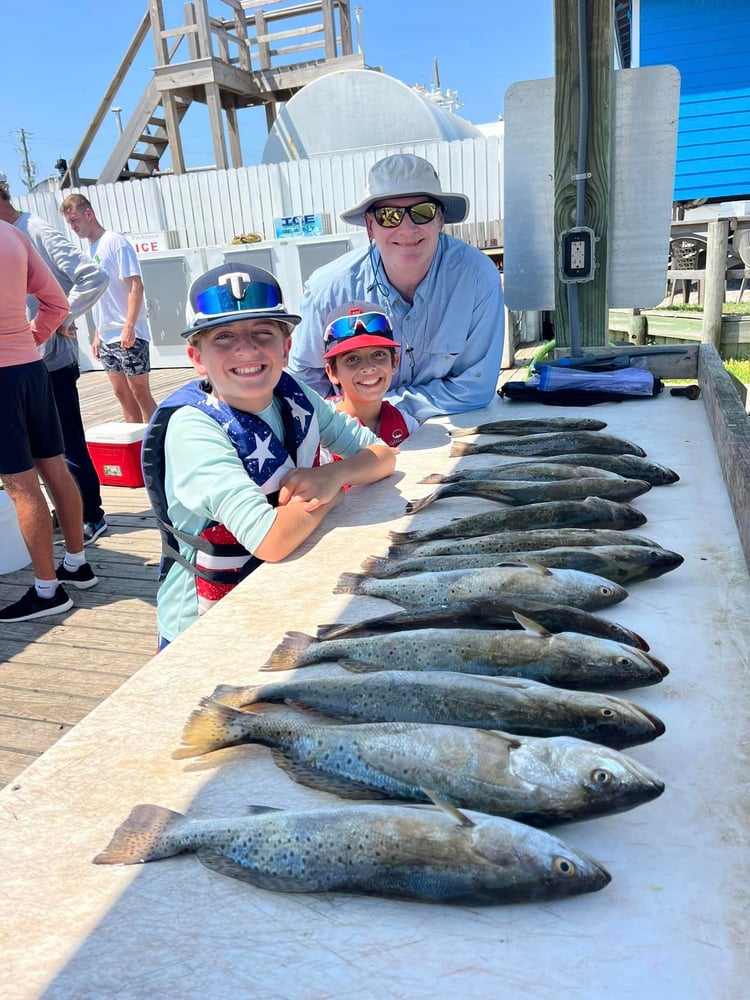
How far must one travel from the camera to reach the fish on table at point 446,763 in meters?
1.10

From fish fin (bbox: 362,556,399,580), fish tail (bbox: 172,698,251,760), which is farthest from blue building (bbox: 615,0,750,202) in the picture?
fish tail (bbox: 172,698,251,760)

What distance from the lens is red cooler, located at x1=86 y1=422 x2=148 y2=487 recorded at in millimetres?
6805

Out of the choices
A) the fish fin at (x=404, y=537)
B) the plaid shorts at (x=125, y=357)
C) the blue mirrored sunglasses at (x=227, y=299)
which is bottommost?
the fish fin at (x=404, y=537)

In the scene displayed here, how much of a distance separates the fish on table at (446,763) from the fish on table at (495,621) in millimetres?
384

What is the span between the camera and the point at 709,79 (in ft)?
42.8

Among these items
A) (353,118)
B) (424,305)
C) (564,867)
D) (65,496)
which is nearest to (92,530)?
(65,496)

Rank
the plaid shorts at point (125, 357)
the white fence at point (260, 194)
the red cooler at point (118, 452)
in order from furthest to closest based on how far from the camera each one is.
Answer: the white fence at point (260, 194)
the plaid shorts at point (125, 357)
the red cooler at point (118, 452)

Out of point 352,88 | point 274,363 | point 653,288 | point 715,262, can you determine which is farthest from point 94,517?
point 352,88

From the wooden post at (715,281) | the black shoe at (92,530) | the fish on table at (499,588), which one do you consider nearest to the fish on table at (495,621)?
the fish on table at (499,588)

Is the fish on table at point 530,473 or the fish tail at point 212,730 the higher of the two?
the fish on table at point 530,473

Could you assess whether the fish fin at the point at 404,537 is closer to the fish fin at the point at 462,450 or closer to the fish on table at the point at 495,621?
the fish on table at the point at 495,621

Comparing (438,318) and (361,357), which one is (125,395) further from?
(361,357)

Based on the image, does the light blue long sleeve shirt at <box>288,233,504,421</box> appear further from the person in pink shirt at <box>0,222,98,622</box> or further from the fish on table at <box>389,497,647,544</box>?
the fish on table at <box>389,497,647,544</box>

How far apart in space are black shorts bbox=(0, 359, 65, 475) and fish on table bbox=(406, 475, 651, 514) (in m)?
2.78
